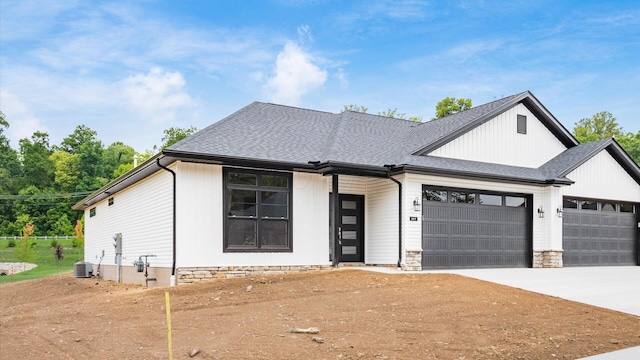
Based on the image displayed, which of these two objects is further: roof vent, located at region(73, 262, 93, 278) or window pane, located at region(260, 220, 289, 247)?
roof vent, located at region(73, 262, 93, 278)

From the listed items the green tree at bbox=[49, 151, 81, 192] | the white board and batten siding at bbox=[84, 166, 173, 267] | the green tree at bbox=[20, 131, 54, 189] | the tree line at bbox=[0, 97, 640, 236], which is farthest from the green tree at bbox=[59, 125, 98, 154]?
the white board and batten siding at bbox=[84, 166, 173, 267]

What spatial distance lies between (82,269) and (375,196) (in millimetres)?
14163

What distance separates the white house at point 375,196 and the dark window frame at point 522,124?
0.06m

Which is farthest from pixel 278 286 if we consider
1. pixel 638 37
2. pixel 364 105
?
pixel 364 105

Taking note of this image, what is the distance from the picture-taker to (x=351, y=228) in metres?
16.8

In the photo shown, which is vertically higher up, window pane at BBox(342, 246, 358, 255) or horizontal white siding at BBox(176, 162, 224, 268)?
horizontal white siding at BBox(176, 162, 224, 268)

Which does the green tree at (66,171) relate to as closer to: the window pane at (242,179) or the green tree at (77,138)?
the green tree at (77,138)

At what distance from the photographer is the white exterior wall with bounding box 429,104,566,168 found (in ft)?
57.6

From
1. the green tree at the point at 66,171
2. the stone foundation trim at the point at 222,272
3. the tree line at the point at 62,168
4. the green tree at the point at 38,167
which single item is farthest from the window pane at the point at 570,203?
the green tree at the point at 38,167

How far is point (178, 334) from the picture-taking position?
873 centimetres

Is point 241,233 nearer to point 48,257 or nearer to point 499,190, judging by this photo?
point 499,190

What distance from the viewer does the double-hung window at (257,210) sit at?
1410cm

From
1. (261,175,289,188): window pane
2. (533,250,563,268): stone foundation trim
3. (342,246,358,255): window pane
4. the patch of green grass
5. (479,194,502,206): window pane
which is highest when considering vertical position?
(261,175,289,188): window pane

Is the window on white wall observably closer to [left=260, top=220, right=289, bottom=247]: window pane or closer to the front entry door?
the front entry door
